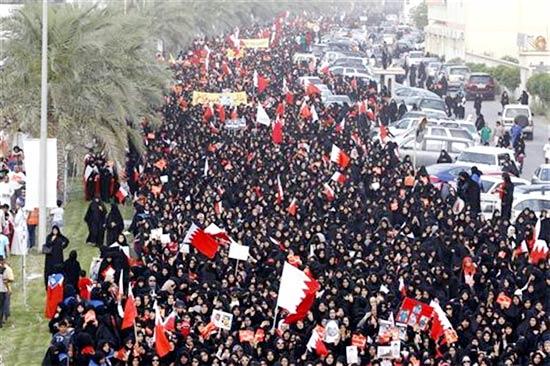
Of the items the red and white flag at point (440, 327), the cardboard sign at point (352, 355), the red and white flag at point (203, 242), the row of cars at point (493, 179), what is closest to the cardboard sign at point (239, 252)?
the red and white flag at point (203, 242)

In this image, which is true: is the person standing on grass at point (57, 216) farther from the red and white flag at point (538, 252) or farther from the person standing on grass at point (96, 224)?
the red and white flag at point (538, 252)

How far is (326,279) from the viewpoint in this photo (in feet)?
71.9

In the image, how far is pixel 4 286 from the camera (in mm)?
22734

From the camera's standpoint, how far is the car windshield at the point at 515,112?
49656 millimetres

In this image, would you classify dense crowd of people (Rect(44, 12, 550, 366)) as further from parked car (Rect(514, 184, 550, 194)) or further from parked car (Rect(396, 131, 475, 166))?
parked car (Rect(396, 131, 475, 166))

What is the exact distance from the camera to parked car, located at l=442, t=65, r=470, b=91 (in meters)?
63.8

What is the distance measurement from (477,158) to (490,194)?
14.4ft

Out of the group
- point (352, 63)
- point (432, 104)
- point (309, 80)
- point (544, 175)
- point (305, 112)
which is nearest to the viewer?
point (544, 175)

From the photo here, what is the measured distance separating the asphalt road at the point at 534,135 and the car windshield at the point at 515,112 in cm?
83

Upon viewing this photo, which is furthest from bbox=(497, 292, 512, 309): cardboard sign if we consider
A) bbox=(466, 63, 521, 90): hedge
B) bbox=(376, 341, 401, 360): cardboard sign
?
bbox=(466, 63, 521, 90): hedge

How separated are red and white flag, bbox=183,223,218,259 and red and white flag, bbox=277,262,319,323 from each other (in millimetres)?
3391

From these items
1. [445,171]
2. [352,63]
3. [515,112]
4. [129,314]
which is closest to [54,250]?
[129,314]

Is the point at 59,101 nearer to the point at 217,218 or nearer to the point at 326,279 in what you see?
the point at 217,218

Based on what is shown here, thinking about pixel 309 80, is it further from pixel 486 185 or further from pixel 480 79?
pixel 486 185
